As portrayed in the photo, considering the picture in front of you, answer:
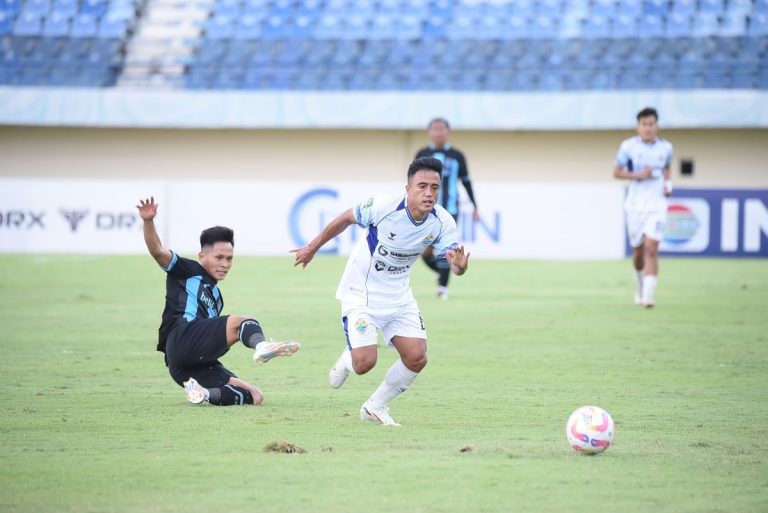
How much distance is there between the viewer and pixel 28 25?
35.1 metres

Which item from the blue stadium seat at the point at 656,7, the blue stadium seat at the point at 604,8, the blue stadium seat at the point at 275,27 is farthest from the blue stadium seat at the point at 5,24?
the blue stadium seat at the point at 656,7

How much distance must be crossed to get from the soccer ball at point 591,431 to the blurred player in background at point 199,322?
246 cm

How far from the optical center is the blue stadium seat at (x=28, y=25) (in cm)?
3484

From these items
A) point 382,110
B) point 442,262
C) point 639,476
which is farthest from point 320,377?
point 382,110

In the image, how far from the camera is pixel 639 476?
6223 mm

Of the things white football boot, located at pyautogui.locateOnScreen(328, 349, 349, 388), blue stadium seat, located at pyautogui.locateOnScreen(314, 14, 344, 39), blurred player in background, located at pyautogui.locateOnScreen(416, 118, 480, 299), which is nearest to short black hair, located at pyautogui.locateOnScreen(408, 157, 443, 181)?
white football boot, located at pyautogui.locateOnScreen(328, 349, 349, 388)

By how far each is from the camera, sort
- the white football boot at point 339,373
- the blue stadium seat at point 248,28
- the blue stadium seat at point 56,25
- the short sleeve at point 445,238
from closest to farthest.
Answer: the short sleeve at point 445,238, the white football boot at point 339,373, the blue stadium seat at point 248,28, the blue stadium seat at point 56,25

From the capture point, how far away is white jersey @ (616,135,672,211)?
16625 millimetres

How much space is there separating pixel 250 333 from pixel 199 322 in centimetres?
57

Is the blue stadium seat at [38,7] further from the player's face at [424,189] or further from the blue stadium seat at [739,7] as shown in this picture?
the player's face at [424,189]

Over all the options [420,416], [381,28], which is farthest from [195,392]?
[381,28]

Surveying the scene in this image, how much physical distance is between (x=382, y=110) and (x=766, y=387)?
22444 millimetres

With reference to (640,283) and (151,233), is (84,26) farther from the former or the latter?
(151,233)

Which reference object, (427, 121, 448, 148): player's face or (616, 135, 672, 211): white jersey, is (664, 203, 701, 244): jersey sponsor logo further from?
(427, 121, 448, 148): player's face
